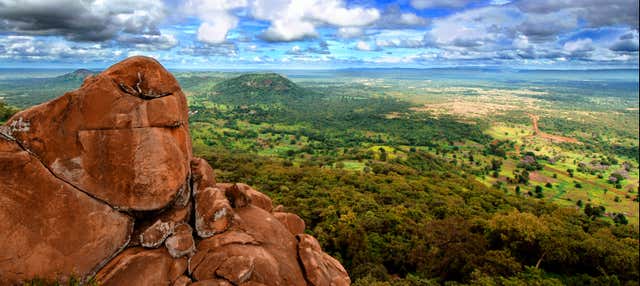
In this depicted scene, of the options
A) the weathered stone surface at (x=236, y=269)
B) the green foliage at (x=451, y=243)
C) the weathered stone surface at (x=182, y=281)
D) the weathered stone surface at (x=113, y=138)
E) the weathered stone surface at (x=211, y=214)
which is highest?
the weathered stone surface at (x=113, y=138)

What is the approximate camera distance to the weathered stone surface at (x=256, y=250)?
54.1 ft

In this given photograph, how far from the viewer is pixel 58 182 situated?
50.5 ft

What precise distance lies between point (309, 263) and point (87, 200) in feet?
39.8

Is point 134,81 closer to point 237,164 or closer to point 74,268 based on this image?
point 74,268

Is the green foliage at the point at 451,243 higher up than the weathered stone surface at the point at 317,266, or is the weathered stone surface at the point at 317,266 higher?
the weathered stone surface at the point at 317,266

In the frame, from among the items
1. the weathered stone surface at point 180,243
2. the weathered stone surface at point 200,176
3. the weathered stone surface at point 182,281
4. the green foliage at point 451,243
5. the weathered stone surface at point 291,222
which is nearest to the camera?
the weathered stone surface at point 182,281

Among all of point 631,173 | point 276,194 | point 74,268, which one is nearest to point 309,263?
point 74,268

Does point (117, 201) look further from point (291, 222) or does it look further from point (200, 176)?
point (291, 222)

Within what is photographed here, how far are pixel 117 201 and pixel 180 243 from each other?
3.73m

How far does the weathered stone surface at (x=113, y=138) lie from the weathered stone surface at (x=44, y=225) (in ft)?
2.08

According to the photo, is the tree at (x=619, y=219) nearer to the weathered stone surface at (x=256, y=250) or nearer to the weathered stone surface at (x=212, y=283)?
the weathered stone surface at (x=256, y=250)

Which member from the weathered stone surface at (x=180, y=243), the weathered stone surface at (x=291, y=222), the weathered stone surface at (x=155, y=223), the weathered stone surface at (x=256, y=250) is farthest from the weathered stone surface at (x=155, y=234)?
the weathered stone surface at (x=291, y=222)

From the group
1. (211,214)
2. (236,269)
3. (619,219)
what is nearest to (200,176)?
(211,214)

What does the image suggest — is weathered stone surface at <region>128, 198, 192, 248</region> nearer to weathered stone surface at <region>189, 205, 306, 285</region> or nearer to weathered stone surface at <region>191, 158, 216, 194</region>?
weathered stone surface at <region>189, 205, 306, 285</region>
